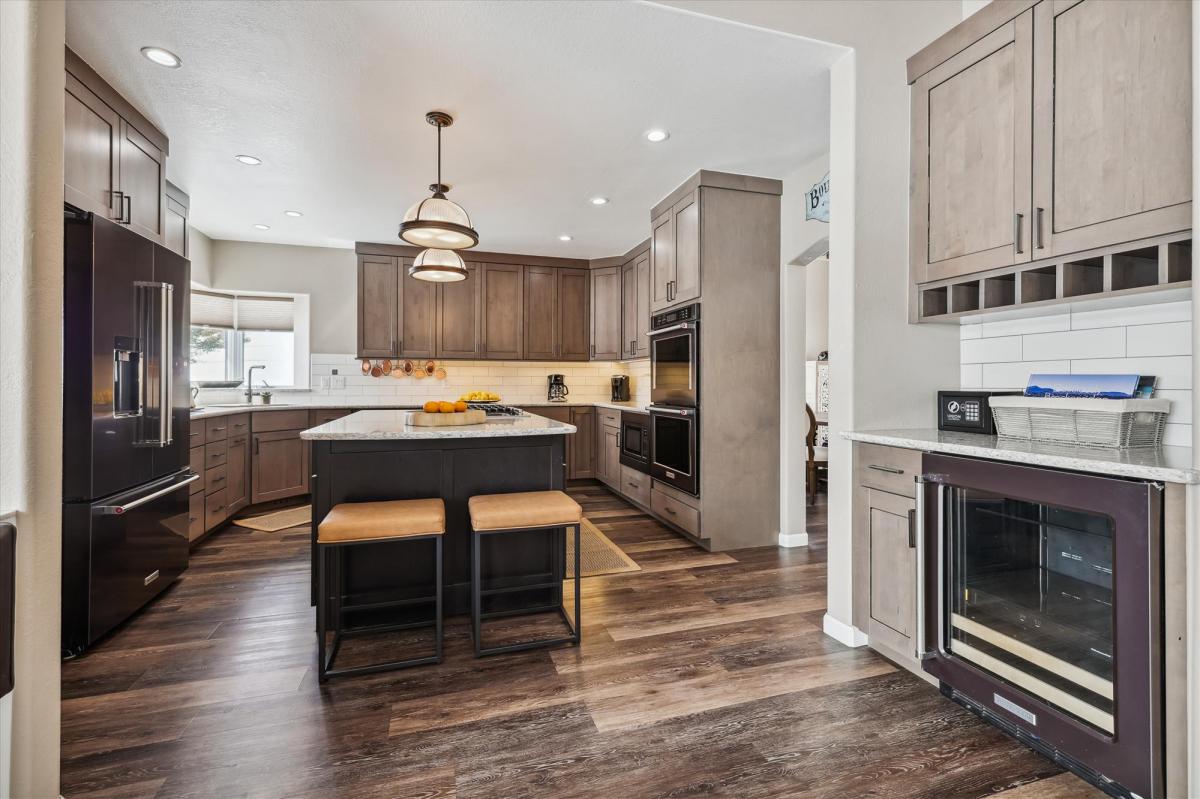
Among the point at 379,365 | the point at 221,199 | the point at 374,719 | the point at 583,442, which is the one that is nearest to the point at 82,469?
the point at 374,719

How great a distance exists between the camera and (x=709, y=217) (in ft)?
12.2

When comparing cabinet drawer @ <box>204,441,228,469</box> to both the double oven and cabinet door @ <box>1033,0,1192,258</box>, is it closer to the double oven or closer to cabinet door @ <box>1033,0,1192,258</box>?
the double oven

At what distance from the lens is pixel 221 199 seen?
4.32m

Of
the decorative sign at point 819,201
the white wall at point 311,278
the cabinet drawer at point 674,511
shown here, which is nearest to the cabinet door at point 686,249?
the decorative sign at point 819,201

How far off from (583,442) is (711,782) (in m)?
4.59

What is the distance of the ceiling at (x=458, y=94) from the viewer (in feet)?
7.32

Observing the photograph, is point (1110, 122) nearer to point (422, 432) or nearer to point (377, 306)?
point (422, 432)

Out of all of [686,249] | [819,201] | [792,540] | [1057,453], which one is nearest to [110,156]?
[686,249]

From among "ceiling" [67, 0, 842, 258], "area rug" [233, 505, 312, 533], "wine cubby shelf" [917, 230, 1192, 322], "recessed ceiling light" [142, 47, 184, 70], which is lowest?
"area rug" [233, 505, 312, 533]

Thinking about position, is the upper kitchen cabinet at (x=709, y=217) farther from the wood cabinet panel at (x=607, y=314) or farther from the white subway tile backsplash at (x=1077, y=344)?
the wood cabinet panel at (x=607, y=314)

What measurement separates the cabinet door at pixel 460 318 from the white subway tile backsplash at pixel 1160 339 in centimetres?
520

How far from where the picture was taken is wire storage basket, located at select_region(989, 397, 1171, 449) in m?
1.69

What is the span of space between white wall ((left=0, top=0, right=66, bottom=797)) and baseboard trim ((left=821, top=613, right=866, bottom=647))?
2564 mm

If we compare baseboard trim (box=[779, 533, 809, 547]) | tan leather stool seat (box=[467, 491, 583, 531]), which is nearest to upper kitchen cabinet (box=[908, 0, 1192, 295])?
tan leather stool seat (box=[467, 491, 583, 531])
